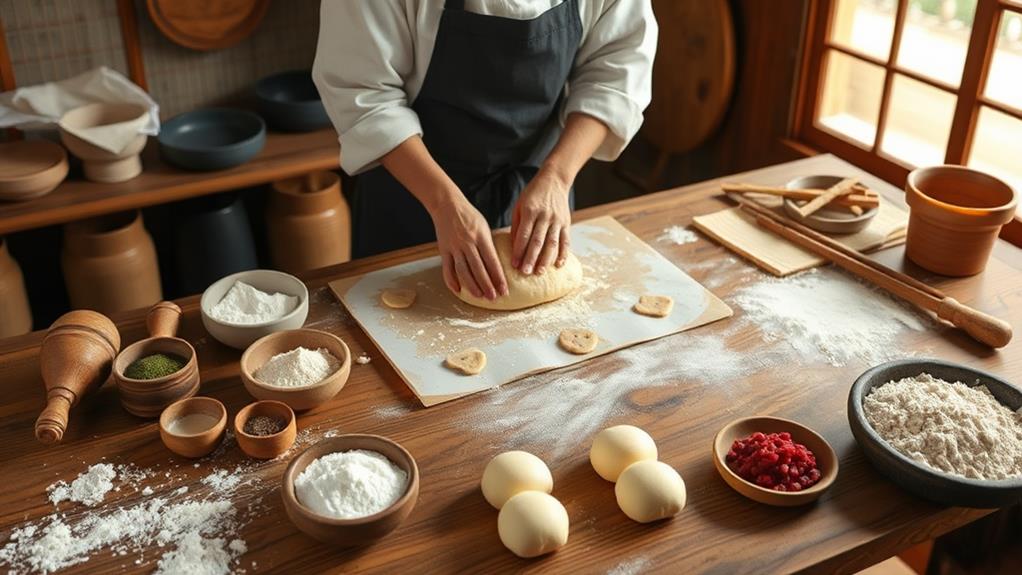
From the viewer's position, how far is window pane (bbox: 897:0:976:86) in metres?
2.24

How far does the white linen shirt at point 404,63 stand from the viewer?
1.60 metres

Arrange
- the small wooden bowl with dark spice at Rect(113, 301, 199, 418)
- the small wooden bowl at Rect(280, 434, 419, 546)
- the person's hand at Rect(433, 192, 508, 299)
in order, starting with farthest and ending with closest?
the person's hand at Rect(433, 192, 508, 299) < the small wooden bowl with dark spice at Rect(113, 301, 199, 418) < the small wooden bowl at Rect(280, 434, 419, 546)

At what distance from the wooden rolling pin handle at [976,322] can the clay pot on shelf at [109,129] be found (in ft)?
6.79

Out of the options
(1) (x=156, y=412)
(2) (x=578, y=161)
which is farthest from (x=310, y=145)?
(1) (x=156, y=412)

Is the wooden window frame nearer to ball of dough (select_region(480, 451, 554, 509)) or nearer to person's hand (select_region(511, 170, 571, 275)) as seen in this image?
person's hand (select_region(511, 170, 571, 275))

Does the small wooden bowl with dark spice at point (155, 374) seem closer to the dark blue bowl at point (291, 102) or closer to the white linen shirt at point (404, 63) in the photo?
the white linen shirt at point (404, 63)

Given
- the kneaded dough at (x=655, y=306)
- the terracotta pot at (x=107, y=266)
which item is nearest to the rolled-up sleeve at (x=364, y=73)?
the kneaded dough at (x=655, y=306)

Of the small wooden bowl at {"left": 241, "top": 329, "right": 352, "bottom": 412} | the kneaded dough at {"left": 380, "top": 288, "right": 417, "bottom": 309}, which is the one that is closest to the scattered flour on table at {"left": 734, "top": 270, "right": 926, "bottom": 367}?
the kneaded dough at {"left": 380, "top": 288, "right": 417, "bottom": 309}

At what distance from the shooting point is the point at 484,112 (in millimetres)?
1744

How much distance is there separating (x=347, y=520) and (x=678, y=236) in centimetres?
100

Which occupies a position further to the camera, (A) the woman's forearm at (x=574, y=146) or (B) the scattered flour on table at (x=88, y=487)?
(A) the woman's forearm at (x=574, y=146)

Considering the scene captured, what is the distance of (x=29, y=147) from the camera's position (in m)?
2.60

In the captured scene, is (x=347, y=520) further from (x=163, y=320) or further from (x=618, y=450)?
(x=163, y=320)

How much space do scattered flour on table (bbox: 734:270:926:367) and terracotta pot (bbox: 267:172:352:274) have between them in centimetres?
158
